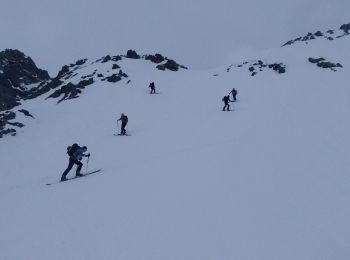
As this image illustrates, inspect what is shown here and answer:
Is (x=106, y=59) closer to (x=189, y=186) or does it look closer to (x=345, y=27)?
(x=345, y=27)

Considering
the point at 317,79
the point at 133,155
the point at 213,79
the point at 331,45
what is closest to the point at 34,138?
the point at 133,155

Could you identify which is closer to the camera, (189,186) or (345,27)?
(189,186)

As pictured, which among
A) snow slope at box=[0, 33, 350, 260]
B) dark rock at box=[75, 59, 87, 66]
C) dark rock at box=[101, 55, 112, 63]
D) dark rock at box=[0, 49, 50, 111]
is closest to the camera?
snow slope at box=[0, 33, 350, 260]

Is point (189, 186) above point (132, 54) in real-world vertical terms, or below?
below

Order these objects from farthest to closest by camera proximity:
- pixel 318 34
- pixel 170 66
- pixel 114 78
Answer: pixel 318 34, pixel 170 66, pixel 114 78

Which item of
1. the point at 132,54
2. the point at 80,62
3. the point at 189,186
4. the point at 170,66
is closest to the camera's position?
the point at 189,186

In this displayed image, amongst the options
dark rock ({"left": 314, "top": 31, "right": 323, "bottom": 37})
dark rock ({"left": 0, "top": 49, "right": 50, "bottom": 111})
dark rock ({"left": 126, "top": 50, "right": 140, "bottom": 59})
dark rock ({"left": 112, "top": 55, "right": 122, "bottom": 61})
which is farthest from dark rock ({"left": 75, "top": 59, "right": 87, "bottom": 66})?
dark rock ({"left": 314, "top": 31, "right": 323, "bottom": 37})

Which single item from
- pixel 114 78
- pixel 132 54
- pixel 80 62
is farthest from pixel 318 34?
pixel 80 62

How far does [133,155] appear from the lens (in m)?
23.0

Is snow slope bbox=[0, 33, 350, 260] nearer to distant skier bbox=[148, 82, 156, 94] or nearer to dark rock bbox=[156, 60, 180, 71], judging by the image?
distant skier bbox=[148, 82, 156, 94]

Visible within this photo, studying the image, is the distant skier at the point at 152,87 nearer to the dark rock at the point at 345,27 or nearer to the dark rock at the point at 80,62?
the dark rock at the point at 80,62

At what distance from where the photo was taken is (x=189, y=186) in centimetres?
1446

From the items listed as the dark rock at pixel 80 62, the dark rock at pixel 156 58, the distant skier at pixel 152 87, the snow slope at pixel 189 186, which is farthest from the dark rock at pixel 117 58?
the snow slope at pixel 189 186

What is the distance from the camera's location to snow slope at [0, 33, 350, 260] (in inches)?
399
